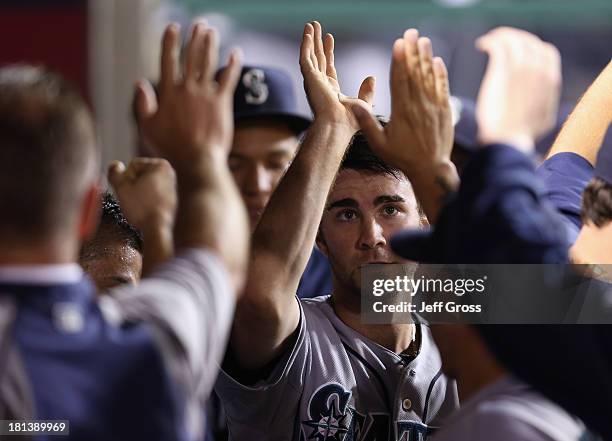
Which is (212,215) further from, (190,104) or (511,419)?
(511,419)

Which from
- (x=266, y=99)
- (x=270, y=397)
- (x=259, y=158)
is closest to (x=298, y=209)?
(x=270, y=397)

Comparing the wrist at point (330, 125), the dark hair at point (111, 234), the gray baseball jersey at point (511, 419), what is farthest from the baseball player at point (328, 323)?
the gray baseball jersey at point (511, 419)

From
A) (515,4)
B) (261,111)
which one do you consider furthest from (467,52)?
(261,111)

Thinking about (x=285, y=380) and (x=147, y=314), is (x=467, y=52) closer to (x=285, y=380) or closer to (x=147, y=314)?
(x=285, y=380)

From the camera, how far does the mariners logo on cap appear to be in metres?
2.88

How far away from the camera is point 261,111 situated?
2867mm

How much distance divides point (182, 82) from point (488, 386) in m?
0.49

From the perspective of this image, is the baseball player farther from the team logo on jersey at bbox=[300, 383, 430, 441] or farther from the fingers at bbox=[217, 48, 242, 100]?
the fingers at bbox=[217, 48, 242, 100]

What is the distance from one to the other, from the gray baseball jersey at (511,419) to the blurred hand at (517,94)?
277 millimetres

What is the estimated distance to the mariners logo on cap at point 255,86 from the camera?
288 centimetres

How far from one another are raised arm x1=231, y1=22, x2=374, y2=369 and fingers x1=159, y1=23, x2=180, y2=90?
0.42 m

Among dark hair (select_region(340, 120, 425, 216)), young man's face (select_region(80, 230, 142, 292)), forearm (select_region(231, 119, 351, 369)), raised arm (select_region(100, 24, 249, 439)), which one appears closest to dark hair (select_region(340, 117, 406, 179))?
dark hair (select_region(340, 120, 425, 216))

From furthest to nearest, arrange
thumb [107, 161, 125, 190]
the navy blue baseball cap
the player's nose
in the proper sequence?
the navy blue baseball cap, the player's nose, thumb [107, 161, 125, 190]

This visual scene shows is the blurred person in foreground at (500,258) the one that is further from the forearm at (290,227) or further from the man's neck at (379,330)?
the man's neck at (379,330)
